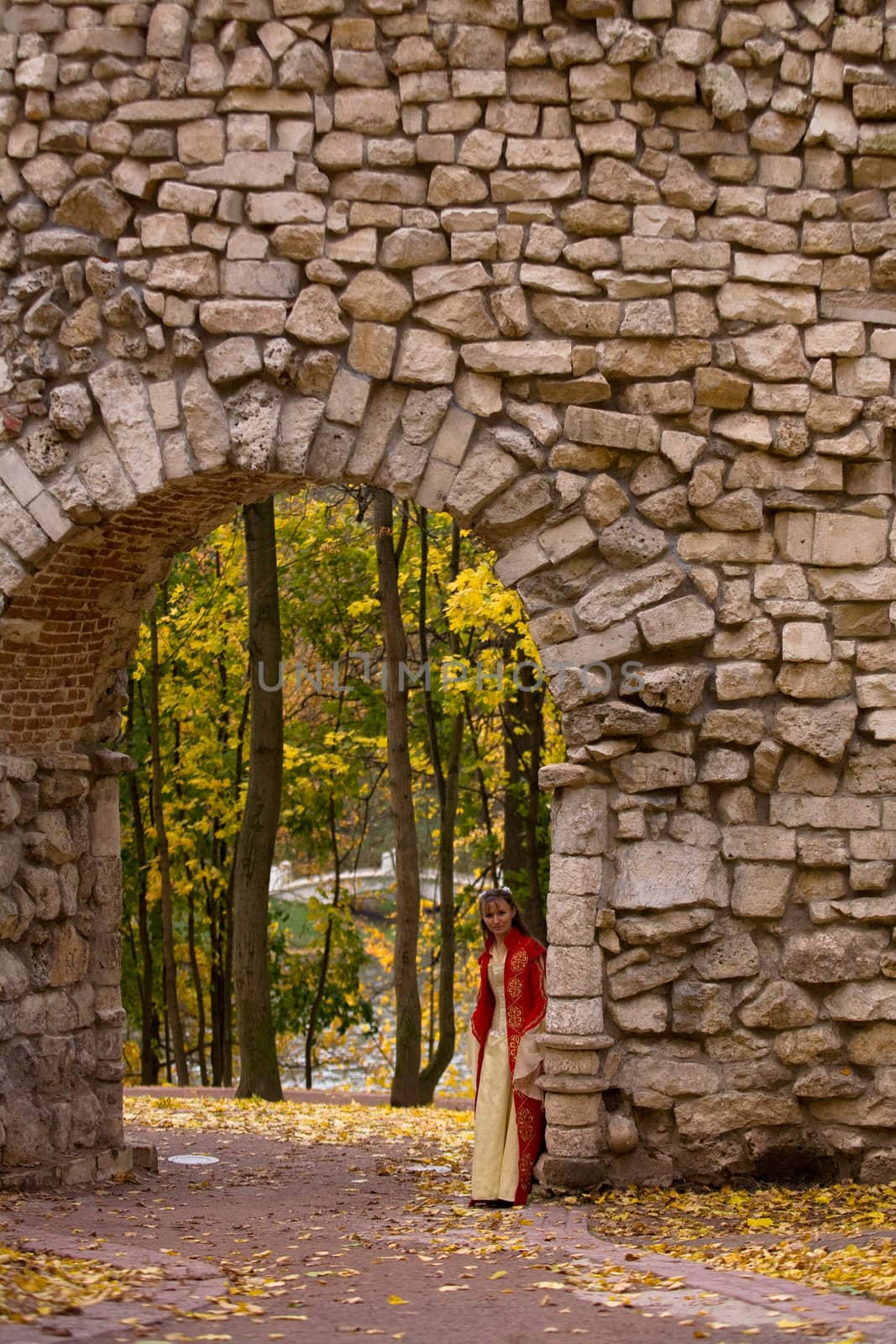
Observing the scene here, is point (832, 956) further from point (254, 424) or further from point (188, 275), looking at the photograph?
point (188, 275)

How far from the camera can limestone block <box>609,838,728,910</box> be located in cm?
629

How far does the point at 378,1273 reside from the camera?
526 cm

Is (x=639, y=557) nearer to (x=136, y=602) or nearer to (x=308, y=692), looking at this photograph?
(x=136, y=602)

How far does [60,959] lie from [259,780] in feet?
13.3

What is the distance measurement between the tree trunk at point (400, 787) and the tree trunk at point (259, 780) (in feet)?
2.57

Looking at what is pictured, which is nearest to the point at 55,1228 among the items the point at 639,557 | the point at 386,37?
the point at 639,557

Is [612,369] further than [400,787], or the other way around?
[400,787]

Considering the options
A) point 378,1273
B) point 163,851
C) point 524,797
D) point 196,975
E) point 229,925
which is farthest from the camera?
point 196,975

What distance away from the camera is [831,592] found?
21.2ft

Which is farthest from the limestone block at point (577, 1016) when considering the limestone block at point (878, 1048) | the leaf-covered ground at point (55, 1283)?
the leaf-covered ground at point (55, 1283)

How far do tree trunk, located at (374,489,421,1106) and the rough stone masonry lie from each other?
470 centimetres

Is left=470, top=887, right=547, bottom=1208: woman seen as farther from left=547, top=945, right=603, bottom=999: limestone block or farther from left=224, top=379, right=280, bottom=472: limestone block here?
left=224, top=379, right=280, bottom=472: limestone block

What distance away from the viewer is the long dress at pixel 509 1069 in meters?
6.41

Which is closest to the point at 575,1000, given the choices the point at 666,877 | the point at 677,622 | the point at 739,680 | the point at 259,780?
the point at 666,877
